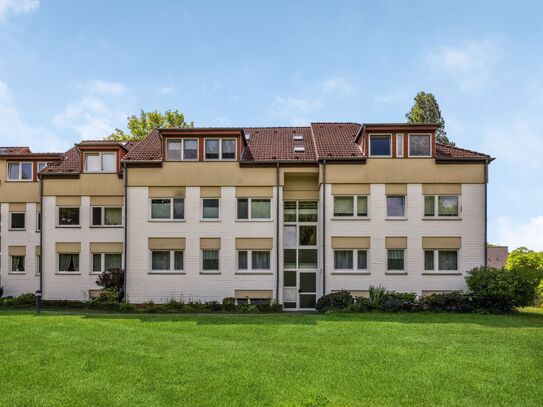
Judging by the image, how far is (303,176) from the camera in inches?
1060

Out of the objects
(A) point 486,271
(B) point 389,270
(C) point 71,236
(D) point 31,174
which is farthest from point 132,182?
(A) point 486,271

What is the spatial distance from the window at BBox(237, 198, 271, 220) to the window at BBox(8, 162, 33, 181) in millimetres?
14324

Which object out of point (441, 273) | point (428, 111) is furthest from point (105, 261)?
point (428, 111)

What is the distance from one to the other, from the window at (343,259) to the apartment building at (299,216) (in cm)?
5

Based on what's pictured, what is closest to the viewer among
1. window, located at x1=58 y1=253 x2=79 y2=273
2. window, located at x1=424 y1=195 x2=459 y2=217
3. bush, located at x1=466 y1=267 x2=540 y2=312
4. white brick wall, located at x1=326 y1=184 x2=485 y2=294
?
bush, located at x1=466 y1=267 x2=540 y2=312

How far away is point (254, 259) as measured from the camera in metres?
26.0

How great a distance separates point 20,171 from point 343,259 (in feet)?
68.6

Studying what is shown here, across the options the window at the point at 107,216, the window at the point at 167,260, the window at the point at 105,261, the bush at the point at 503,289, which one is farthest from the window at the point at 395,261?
the window at the point at 107,216

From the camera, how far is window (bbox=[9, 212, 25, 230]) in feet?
98.7

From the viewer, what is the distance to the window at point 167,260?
1026 inches

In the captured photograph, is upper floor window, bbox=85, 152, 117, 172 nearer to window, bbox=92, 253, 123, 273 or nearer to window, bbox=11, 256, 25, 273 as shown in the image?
window, bbox=92, 253, 123, 273

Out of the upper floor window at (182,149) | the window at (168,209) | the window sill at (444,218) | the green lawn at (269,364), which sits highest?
the upper floor window at (182,149)

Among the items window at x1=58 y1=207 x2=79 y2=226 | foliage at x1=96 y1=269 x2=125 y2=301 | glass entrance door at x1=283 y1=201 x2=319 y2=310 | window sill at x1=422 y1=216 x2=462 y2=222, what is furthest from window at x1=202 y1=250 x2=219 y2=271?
window sill at x1=422 y1=216 x2=462 y2=222

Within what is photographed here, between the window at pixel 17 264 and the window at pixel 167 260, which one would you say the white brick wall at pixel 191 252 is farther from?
the window at pixel 17 264
